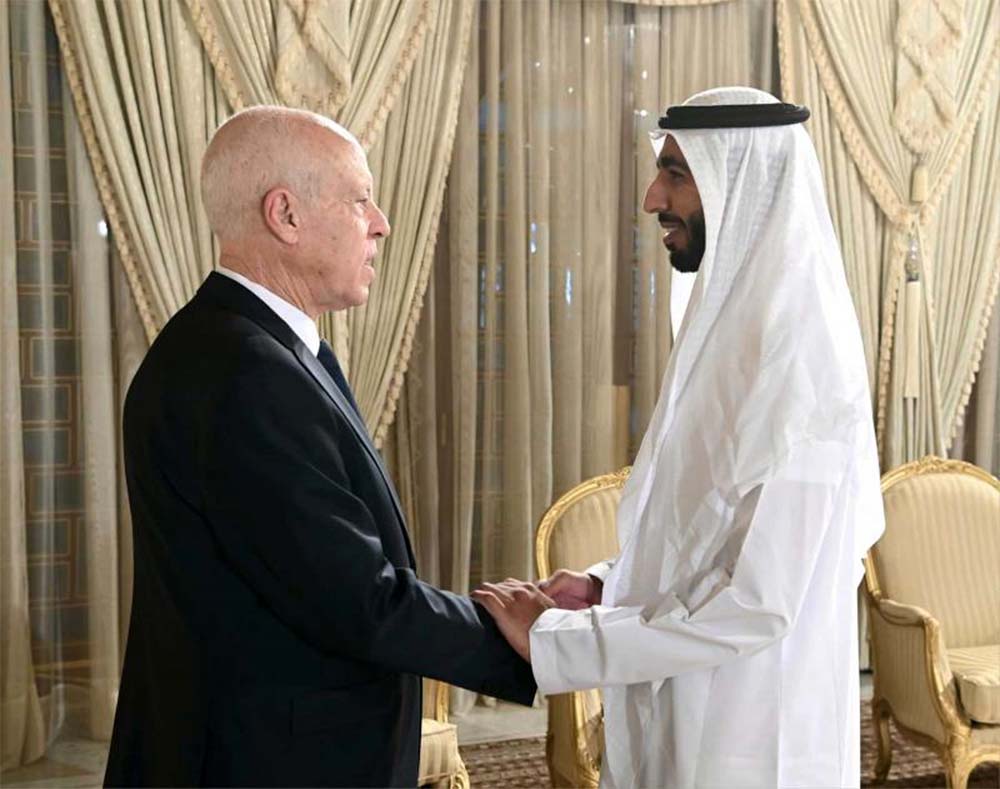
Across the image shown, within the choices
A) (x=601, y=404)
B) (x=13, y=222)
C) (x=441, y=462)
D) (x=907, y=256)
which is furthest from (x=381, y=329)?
(x=907, y=256)

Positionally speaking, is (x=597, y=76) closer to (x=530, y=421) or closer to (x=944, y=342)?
(x=530, y=421)

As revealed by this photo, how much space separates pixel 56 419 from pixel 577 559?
1829 mm

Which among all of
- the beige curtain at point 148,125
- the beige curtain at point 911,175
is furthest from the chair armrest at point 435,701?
the beige curtain at point 911,175

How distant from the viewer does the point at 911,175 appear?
17.3 feet

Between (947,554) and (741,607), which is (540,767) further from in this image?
(741,607)

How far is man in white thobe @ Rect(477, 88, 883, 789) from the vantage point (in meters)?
1.96

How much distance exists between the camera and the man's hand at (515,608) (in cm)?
207

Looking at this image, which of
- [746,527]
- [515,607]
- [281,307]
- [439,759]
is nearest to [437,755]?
[439,759]

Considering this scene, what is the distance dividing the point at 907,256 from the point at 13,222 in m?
3.43

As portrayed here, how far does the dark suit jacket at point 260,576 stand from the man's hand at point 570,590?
50 centimetres

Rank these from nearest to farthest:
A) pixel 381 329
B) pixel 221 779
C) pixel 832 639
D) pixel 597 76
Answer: pixel 221 779, pixel 832 639, pixel 381 329, pixel 597 76

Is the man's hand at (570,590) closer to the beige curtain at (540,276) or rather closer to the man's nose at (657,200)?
the man's nose at (657,200)

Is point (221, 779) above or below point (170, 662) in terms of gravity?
below

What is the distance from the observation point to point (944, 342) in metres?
5.45
